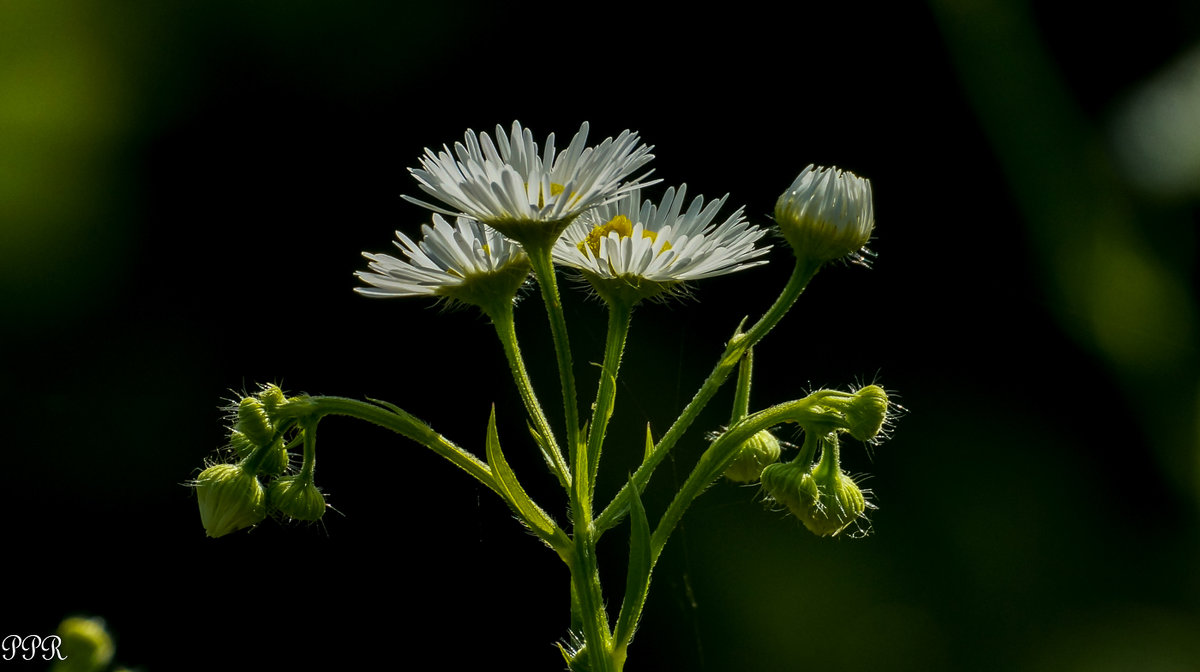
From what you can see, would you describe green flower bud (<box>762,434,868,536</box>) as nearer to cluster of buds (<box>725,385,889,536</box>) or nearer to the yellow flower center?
cluster of buds (<box>725,385,889,536</box>)

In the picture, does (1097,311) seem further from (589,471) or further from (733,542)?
(589,471)

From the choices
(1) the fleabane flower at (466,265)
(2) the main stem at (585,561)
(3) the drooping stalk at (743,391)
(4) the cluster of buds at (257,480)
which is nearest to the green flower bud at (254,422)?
(4) the cluster of buds at (257,480)

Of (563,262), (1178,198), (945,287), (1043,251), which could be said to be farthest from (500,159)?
(945,287)

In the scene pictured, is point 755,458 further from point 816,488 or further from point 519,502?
point 519,502

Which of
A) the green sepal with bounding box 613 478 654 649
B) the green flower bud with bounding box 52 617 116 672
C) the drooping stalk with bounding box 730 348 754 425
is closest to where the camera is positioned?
the green flower bud with bounding box 52 617 116 672

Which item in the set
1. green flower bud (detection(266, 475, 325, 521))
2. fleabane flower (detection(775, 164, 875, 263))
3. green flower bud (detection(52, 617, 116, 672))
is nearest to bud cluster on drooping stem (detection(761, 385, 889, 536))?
fleabane flower (detection(775, 164, 875, 263))

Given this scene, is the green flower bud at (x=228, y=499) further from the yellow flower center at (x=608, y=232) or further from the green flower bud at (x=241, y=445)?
the yellow flower center at (x=608, y=232)
